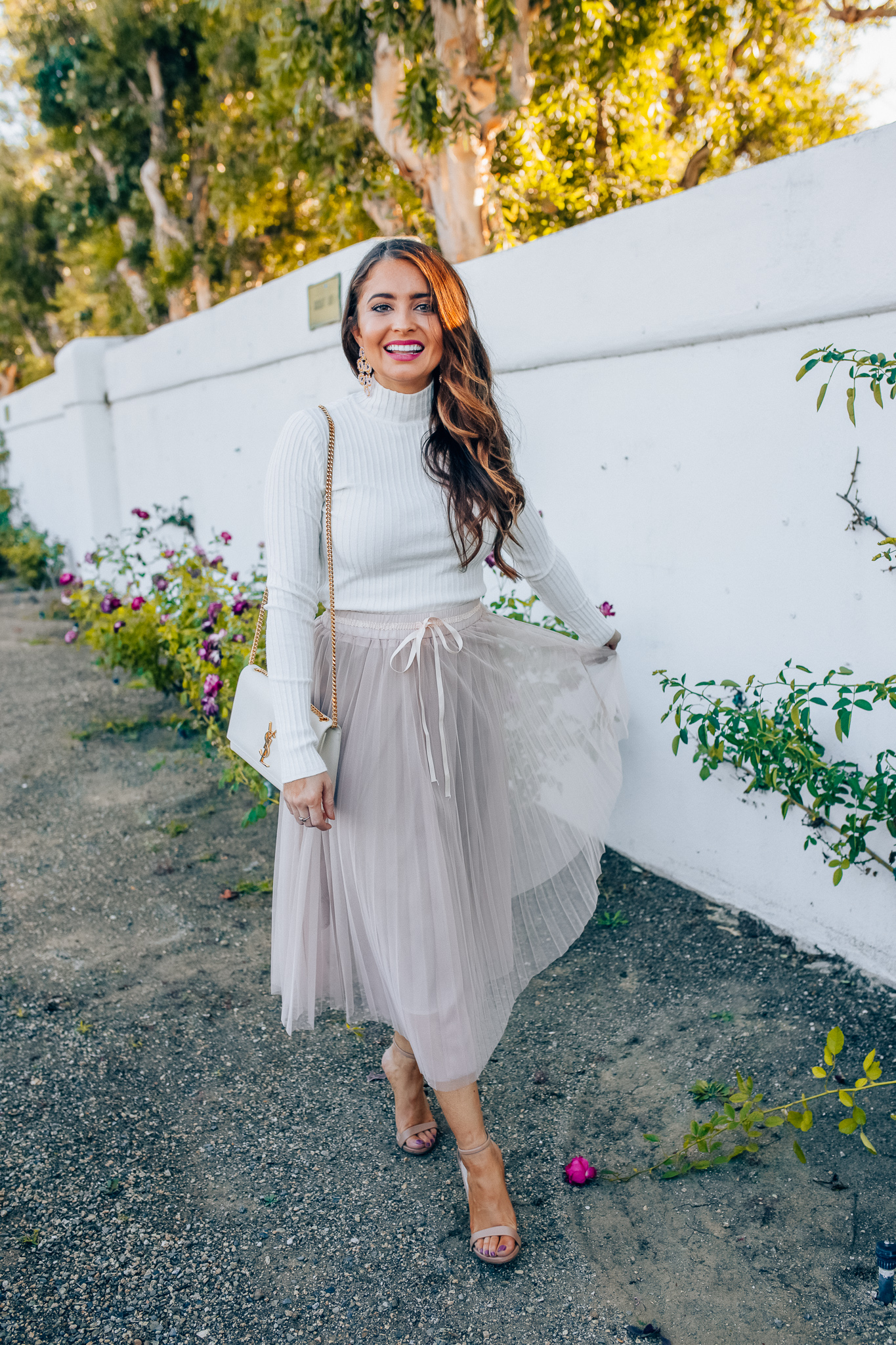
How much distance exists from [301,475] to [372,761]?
0.57 metres

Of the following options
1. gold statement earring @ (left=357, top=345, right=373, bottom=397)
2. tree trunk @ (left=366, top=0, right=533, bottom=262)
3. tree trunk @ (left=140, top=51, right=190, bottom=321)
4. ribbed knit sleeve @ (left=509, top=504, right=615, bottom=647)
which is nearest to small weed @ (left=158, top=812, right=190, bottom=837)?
ribbed knit sleeve @ (left=509, top=504, right=615, bottom=647)

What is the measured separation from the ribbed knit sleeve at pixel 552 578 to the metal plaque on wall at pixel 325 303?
2.70 metres

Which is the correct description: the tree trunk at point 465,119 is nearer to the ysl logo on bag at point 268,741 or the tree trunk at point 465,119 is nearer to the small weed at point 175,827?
the small weed at point 175,827

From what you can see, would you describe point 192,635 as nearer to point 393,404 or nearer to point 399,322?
point 393,404

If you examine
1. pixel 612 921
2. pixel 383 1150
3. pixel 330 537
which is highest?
pixel 330 537

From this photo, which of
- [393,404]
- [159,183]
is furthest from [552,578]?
[159,183]

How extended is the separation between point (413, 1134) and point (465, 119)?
4.61 metres

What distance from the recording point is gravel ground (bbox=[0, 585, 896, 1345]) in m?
1.71

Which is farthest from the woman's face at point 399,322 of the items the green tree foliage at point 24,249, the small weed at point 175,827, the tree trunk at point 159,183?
the green tree foliage at point 24,249

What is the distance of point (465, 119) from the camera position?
182 inches

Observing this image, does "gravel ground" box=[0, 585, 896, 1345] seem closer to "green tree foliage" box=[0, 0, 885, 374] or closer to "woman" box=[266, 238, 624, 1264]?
"woman" box=[266, 238, 624, 1264]

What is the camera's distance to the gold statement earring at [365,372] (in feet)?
6.18

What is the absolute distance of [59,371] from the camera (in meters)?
8.45

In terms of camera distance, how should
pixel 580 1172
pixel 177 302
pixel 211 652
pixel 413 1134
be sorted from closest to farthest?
pixel 580 1172 < pixel 413 1134 < pixel 211 652 < pixel 177 302
